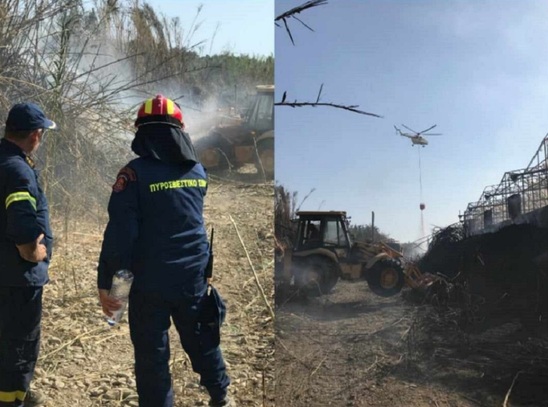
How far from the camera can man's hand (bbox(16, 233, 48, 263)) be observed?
7.60 ft

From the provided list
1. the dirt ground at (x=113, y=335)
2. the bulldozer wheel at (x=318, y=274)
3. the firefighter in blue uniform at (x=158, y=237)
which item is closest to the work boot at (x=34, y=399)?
the dirt ground at (x=113, y=335)

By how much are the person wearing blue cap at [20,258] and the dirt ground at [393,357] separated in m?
1.19

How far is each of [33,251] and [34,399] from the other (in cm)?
81

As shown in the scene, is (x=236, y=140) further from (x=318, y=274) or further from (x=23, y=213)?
(x=23, y=213)

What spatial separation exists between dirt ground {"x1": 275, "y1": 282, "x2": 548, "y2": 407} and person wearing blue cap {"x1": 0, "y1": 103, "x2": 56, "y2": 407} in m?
1.19

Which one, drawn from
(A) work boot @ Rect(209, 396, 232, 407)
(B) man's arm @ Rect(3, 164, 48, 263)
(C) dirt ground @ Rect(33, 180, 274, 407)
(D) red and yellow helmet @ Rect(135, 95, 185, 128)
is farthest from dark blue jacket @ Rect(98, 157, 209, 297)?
(C) dirt ground @ Rect(33, 180, 274, 407)

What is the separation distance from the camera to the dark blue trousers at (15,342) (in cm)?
238

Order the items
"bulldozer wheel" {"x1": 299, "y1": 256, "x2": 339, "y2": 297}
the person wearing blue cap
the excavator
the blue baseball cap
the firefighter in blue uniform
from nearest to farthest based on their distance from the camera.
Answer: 1. the firefighter in blue uniform
2. the person wearing blue cap
3. the blue baseball cap
4. "bulldozer wheel" {"x1": 299, "y1": 256, "x2": 339, "y2": 297}
5. the excavator

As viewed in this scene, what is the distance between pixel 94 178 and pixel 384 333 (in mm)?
2758

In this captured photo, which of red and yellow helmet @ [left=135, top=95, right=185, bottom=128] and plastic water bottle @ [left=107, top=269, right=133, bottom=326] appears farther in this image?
red and yellow helmet @ [left=135, top=95, right=185, bottom=128]

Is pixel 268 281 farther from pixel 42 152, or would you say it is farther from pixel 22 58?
pixel 22 58

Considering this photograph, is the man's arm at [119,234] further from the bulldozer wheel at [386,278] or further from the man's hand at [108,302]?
the bulldozer wheel at [386,278]

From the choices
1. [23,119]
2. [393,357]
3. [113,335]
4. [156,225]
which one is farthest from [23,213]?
[393,357]

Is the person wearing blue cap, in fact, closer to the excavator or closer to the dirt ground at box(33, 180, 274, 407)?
the dirt ground at box(33, 180, 274, 407)
